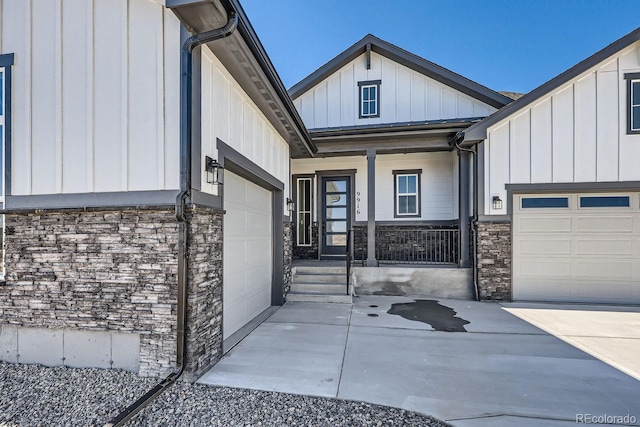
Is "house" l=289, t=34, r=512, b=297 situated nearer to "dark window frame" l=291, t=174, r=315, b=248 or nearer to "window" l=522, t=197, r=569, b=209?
"dark window frame" l=291, t=174, r=315, b=248

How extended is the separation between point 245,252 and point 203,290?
1.67 meters

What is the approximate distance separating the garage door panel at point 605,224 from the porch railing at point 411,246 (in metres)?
2.54

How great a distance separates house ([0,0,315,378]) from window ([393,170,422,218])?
5.92 metres

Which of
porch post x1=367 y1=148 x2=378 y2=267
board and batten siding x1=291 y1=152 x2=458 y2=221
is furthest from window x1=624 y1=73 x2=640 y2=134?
porch post x1=367 y1=148 x2=378 y2=267

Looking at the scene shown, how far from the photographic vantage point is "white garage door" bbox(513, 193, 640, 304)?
6539mm

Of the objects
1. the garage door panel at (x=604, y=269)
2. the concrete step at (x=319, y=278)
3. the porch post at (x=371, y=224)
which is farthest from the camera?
the porch post at (x=371, y=224)

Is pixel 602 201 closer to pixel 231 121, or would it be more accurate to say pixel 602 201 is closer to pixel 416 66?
pixel 416 66

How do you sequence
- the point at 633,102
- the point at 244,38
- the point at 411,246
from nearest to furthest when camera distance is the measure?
the point at 244,38
the point at 633,102
the point at 411,246

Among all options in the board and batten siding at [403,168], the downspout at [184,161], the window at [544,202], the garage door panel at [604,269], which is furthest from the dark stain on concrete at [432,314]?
the downspout at [184,161]

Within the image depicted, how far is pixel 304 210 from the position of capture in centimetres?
919

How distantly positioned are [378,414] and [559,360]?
258 centimetres

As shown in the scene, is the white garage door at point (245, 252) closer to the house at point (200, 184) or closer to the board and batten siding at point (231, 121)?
the house at point (200, 184)

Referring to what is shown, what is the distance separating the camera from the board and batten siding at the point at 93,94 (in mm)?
3305

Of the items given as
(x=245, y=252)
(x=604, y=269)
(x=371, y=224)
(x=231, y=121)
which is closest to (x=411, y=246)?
(x=371, y=224)
